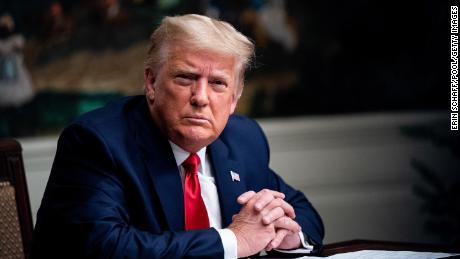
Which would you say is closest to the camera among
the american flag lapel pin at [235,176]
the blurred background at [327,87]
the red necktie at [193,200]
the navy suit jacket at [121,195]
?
the navy suit jacket at [121,195]

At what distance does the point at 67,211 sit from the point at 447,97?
4.30 metres

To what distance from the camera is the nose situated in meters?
2.54

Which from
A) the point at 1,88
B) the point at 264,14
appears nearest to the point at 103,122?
the point at 1,88

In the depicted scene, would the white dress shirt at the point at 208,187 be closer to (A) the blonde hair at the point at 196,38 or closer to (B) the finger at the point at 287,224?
(B) the finger at the point at 287,224

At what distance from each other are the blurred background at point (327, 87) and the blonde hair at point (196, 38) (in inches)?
103

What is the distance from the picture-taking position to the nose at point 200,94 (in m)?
2.54

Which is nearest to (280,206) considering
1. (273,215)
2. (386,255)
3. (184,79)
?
(273,215)

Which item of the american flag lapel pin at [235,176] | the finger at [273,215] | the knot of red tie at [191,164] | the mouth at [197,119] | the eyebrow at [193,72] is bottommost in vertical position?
the finger at [273,215]

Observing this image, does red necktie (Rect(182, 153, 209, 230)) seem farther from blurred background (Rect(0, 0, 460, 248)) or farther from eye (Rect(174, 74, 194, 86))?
blurred background (Rect(0, 0, 460, 248))

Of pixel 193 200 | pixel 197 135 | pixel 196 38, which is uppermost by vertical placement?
pixel 196 38

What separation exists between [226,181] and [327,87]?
3174mm

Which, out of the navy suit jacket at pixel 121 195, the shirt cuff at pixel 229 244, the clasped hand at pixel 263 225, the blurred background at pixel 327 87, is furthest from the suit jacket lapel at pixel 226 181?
the blurred background at pixel 327 87

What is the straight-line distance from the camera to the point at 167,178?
2.61m

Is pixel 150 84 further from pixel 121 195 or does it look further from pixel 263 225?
pixel 263 225
